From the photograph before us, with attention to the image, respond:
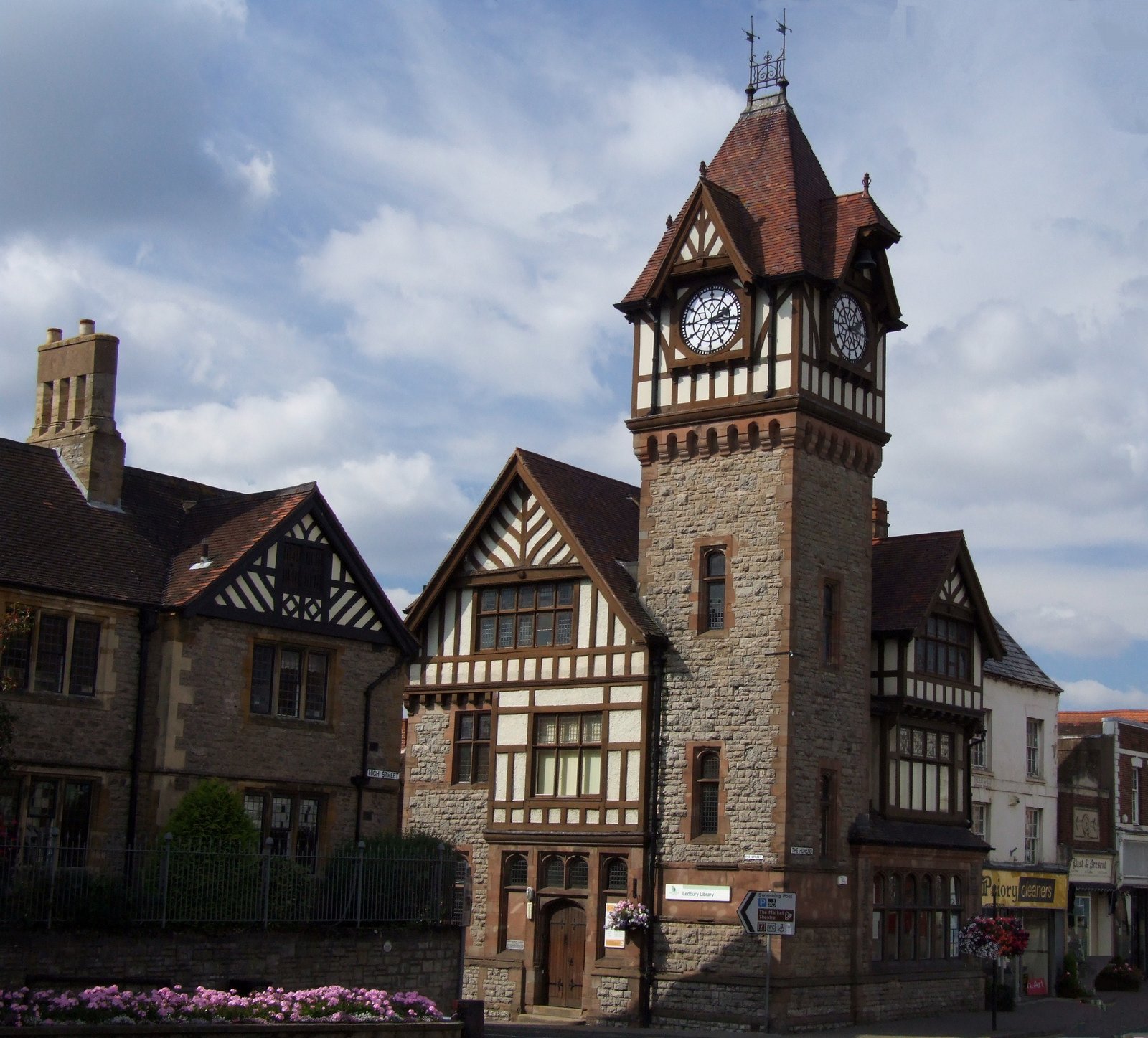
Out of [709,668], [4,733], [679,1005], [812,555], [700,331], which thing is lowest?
[679,1005]

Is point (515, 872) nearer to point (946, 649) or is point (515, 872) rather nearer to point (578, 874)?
point (578, 874)

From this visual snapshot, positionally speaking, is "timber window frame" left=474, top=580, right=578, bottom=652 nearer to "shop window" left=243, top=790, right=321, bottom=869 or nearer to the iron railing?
"shop window" left=243, top=790, right=321, bottom=869

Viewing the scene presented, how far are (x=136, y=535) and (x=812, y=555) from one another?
45.5ft

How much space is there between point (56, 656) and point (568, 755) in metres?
13.2

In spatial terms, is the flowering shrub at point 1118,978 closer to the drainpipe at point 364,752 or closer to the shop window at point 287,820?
the drainpipe at point 364,752

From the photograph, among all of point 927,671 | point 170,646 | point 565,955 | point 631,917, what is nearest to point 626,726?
point 631,917

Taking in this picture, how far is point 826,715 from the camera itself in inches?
1395

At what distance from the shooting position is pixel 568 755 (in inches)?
1465

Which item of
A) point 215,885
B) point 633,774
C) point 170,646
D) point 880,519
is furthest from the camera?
point 880,519

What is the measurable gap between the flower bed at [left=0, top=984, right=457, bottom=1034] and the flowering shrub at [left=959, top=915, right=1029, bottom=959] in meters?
16.9

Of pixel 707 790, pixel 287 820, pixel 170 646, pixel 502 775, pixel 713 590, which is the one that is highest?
pixel 713 590

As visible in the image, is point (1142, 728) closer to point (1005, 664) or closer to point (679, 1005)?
point (1005, 664)

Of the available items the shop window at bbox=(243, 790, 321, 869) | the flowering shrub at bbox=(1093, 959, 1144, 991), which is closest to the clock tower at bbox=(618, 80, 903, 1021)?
the shop window at bbox=(243, 790, 321, 869)

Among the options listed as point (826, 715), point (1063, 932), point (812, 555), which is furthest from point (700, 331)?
point (1063, 932)
